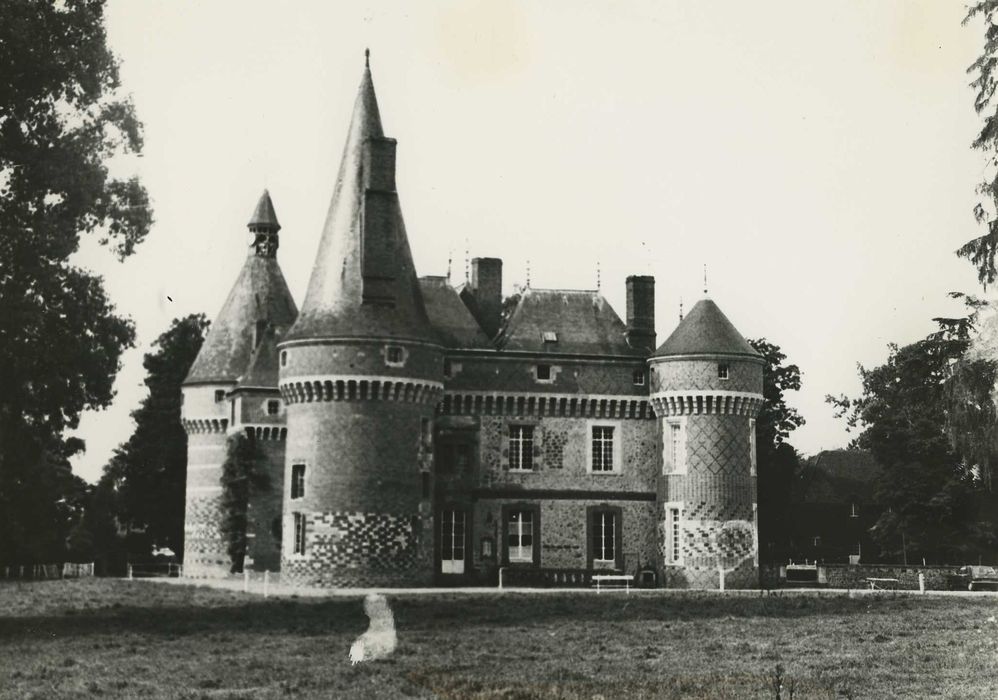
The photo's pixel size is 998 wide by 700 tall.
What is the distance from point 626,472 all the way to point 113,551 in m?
24.1

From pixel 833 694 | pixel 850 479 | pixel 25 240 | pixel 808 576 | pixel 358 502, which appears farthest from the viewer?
pixel 850 479

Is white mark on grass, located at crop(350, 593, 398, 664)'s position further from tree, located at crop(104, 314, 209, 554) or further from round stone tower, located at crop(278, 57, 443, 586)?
tree, located at crop(104, 314, 209, 554)

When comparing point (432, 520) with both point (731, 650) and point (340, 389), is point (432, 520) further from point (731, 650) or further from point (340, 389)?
point (731, 650)

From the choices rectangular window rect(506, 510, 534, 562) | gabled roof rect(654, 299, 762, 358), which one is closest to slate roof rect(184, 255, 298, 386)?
rectangular window rect(506, 510, 534, 562)

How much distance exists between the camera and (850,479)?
67438 millimetres

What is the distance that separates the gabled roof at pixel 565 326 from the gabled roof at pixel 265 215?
10.6 metres

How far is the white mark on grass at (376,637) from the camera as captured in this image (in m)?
20.2

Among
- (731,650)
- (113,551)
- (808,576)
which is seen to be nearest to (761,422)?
(808,576)

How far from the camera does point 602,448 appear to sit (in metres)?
43.0

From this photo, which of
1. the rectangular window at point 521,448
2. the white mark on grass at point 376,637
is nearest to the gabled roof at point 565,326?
the rectangular window at point 521,448

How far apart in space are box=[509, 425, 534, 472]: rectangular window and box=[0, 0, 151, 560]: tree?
18188 millimetres

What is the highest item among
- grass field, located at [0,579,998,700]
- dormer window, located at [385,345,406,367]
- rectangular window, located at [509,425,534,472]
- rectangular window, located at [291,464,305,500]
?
dormer window, located at [385,345,406,367]

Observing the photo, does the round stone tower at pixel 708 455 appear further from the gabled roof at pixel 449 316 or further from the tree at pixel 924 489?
the tree at pixel 924 489

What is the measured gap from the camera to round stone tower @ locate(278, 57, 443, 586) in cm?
3738
